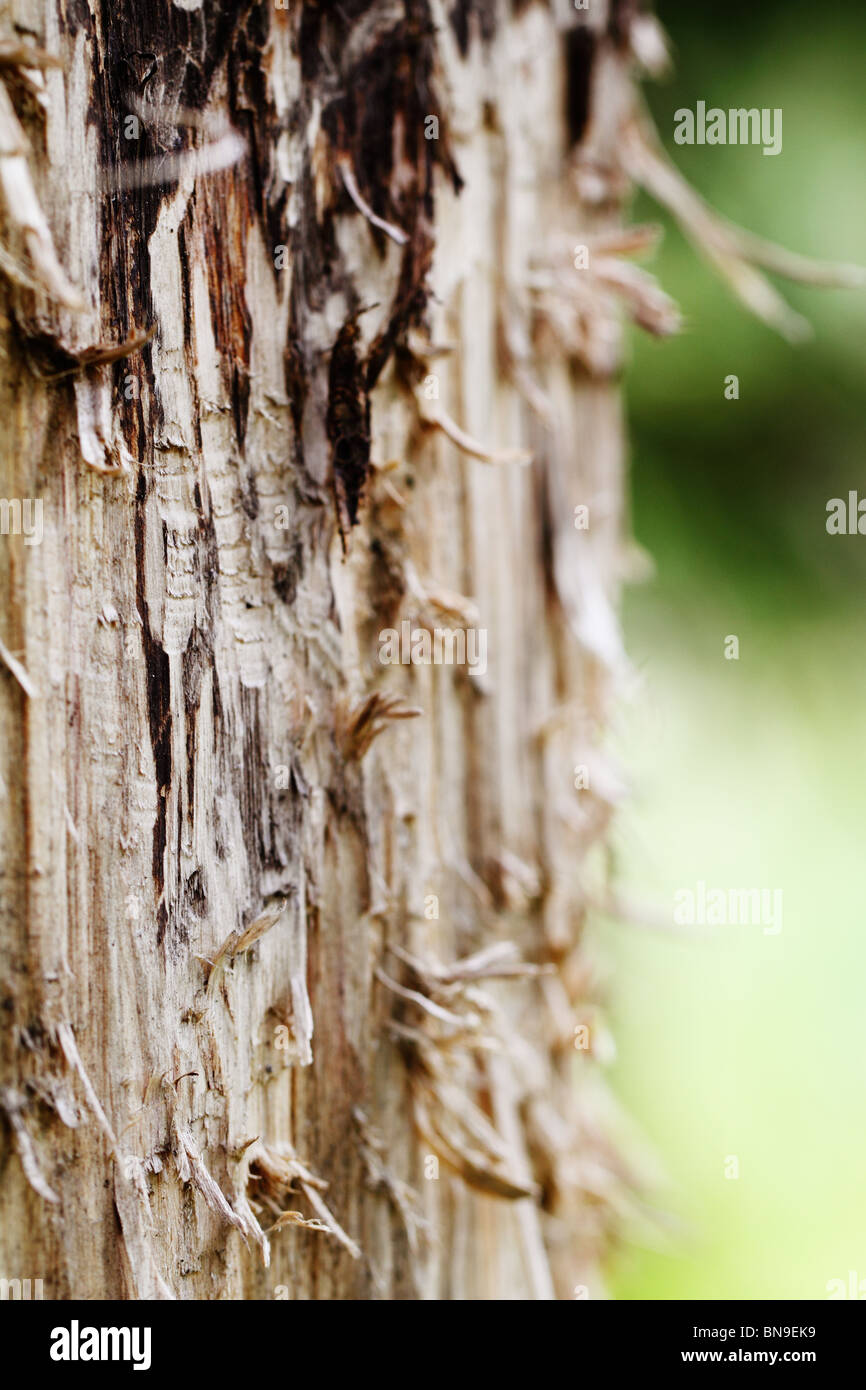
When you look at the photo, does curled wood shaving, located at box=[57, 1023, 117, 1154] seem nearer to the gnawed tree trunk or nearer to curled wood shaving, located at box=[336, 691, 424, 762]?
the gnawed tree trunk

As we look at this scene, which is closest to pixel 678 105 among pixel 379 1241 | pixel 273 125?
pixel 273 125

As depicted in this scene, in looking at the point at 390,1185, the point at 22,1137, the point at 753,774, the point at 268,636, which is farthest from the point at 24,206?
the point at 753,774

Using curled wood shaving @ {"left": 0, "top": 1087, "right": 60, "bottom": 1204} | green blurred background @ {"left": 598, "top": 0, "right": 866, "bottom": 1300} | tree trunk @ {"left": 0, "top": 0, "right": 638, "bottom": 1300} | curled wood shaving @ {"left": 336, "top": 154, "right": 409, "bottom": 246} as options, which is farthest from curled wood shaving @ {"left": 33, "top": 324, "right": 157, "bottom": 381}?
green blurred background @ {"left": 598, "top": 0, "right": 866, "bottom": 1300}

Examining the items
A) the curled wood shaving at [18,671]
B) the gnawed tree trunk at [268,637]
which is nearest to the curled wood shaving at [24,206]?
the gnawed tree trunk at [268,637]

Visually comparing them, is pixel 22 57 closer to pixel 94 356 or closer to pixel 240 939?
pixel 94 356

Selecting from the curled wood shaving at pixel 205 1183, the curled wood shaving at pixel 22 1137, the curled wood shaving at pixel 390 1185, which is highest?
the curled wood shaving at pixel 22 1137

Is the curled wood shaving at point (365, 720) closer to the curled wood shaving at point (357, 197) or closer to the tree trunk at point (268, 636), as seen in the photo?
the tree trunk at point (268, 636)
